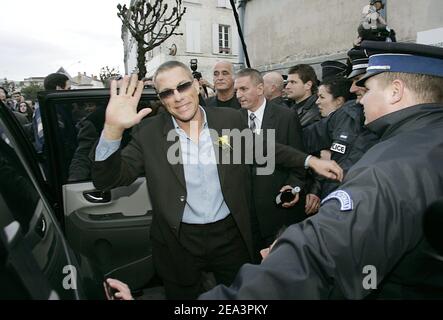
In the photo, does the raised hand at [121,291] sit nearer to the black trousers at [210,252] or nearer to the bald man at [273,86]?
the black trousers at [210,252]

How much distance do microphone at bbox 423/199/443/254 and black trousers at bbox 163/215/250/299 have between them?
1.58 metres

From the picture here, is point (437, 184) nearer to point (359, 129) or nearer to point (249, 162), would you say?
point (249, 162)

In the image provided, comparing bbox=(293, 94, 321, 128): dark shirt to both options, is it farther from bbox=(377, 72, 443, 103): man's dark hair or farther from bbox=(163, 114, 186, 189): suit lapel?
bbox=(377, 72, 443, 103): man's dark hair

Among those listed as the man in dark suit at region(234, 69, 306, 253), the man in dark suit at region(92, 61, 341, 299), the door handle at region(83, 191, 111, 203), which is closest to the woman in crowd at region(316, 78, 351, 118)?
the man in dark suit at region(234, 69, 306, 253)

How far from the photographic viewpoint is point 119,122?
1.99 meters

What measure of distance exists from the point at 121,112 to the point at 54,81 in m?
3.50

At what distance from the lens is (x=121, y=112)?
1986mm

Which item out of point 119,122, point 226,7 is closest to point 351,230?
point 119,122

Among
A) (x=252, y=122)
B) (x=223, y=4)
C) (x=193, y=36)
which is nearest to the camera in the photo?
(x=252, y=122)

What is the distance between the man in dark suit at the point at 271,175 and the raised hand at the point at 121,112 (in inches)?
56.9

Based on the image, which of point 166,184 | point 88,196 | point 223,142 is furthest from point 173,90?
point 88,196

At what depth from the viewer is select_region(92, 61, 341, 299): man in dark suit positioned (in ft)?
7.84

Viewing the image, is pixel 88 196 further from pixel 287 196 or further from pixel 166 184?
pixel 287 196

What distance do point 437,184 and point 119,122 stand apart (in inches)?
59.2
